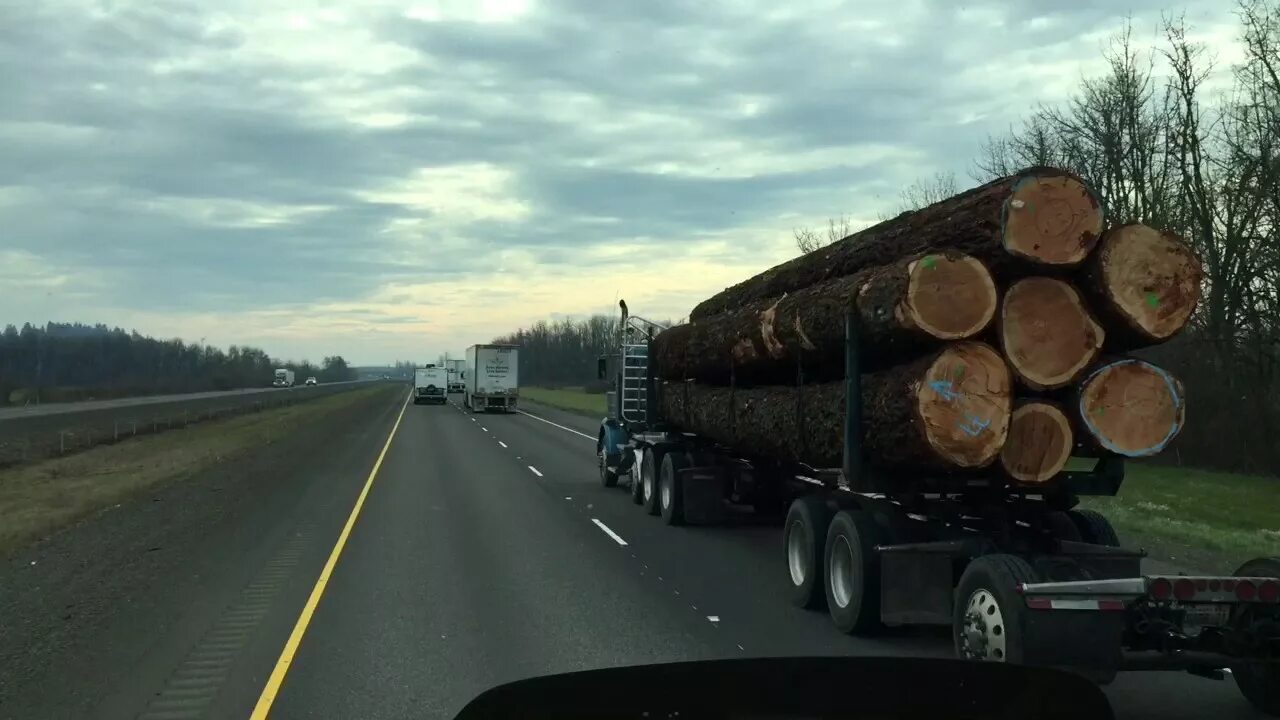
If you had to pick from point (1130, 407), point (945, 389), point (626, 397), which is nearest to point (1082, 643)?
point (945, 389)

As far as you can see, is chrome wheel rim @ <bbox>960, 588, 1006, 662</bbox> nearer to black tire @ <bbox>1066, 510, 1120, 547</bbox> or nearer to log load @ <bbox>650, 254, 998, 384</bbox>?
log load @ <bbox>650, 254, 998, 384</bbox>

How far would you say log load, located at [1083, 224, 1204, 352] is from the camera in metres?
6.64

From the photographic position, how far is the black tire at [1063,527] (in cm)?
776

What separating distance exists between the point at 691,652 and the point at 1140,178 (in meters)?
28.7

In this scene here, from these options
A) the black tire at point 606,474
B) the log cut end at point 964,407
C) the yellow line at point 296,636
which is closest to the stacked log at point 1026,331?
the log cut end at point 964,407

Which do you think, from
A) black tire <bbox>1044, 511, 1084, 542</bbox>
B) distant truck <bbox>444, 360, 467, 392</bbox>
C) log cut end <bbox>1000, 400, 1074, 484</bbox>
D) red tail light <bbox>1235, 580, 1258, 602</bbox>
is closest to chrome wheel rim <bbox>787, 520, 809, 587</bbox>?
black tire <bbox>1044, 511, 1084, 542</bbox>

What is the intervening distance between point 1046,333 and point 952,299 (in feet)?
2.38

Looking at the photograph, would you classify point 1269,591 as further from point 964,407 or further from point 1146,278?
point 1146,278

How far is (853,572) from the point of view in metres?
7.58

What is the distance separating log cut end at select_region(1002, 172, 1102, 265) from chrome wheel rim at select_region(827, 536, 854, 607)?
2750mm

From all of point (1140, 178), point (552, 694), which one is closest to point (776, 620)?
point (552, 694)

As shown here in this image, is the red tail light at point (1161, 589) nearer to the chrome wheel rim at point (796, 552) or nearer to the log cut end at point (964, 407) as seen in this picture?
the log cut end at point (964, 407)

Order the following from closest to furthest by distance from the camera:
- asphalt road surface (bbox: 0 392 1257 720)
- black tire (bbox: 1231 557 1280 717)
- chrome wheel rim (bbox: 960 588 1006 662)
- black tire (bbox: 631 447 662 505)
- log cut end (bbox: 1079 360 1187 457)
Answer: black tire (bbox: 1231 557 1280 717) → chrome wheel rim (bbox: 960 588 1006 662) → asphalt road surface (bbox: 0 392 1257 720) → log cut end (bbox: 1079 360 1187 457) → black tire (bbox: 631 447 662 505)

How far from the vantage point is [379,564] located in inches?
410
